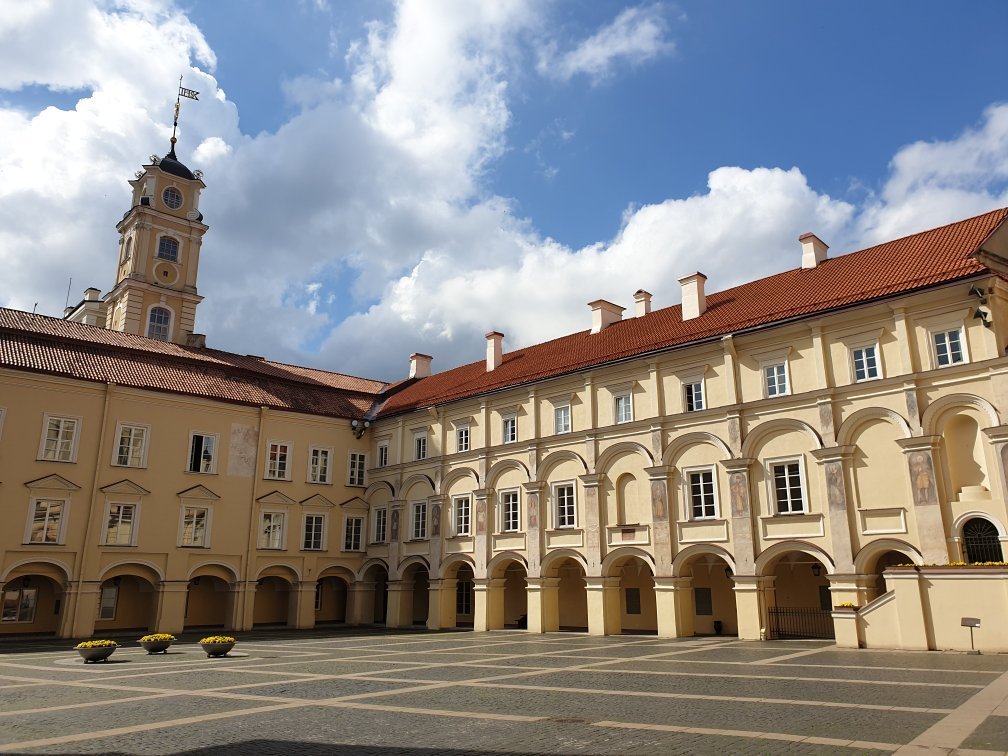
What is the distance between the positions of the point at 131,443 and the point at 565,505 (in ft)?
63.0

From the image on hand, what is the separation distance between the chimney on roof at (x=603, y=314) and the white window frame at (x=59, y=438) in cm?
2315

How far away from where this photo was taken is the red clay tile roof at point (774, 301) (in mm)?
25469

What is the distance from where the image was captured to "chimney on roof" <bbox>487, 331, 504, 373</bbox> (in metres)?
40.5

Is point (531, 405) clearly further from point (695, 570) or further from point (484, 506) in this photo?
point (695, 570)

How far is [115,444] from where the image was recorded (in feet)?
111

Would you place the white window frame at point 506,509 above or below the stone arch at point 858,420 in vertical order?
below

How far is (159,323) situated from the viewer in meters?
49.6

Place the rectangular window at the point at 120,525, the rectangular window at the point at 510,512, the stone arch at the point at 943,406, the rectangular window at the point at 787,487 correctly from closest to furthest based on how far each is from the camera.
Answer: the stone arch at the point at 943,406, the rectangular window at the point at 787,487, the rectangular window at the point at 120,525, the rectangular window at the point at 510,512

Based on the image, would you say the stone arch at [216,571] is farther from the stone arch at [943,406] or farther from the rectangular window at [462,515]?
the stone arch at [943,406]

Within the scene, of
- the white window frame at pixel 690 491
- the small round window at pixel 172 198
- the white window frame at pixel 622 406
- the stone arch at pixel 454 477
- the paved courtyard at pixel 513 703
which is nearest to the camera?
the paved courtyard at pixel 513 703

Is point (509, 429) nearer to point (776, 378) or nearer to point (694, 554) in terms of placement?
point (694, 554)

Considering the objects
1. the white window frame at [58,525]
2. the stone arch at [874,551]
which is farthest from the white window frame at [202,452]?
the stone arch at [874,551]

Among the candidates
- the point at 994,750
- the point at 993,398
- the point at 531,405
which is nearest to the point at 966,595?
the point at 993,398

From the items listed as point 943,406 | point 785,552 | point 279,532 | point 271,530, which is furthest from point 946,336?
point 271,530
